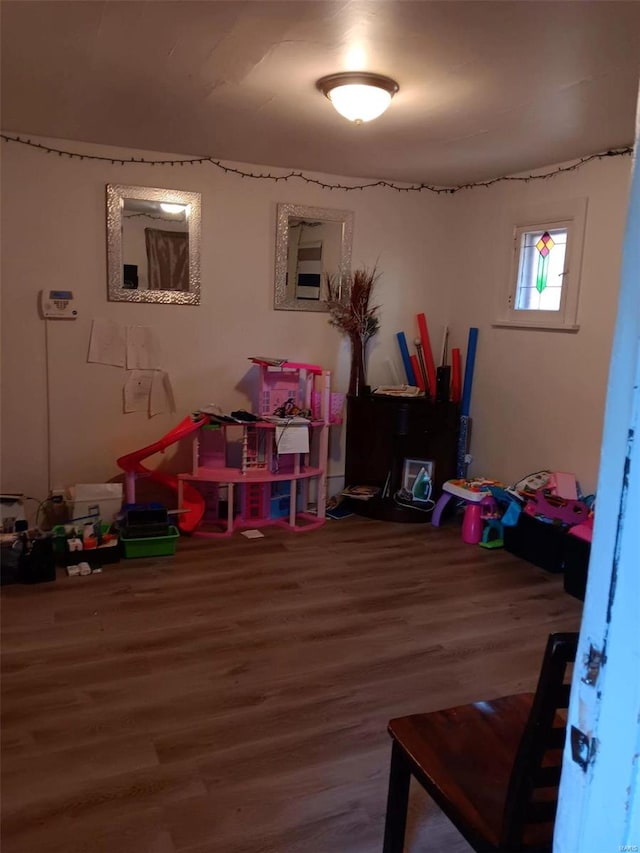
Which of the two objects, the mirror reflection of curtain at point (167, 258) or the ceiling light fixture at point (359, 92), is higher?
the ceiling light fixture at point (359, 92)

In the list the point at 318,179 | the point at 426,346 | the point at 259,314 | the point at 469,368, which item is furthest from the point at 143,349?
the point at 469,368

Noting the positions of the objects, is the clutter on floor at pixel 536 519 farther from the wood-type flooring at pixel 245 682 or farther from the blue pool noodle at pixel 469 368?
the blue pool noodle at pixel 469 368

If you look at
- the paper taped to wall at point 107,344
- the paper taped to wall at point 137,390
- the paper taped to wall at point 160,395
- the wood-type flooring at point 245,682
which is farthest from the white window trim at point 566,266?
the paper taped to wall at point 107,344

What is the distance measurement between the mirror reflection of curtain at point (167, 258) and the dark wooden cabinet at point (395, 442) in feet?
4.65

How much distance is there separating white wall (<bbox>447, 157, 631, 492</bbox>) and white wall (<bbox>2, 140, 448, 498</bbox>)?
1.17 ft

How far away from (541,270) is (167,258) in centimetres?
235

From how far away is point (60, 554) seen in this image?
3516 millimetres

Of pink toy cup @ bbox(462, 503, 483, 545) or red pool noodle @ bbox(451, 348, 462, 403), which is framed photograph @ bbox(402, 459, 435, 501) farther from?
red pool noodle @ bbox(451, 348, 462, 403)

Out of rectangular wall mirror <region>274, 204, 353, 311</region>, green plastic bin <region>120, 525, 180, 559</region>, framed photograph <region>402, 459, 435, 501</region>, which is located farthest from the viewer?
framed photograph <region>402, 459, 435, 501</region>

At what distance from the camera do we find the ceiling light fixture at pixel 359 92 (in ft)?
8.44

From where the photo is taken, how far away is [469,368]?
4637 millimetres

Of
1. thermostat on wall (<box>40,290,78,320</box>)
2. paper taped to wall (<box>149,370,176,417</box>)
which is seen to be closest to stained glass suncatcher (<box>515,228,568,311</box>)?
paper taped to wall (<box>149,370,176,417</box>)

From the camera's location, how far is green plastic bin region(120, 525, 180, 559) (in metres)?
3.59

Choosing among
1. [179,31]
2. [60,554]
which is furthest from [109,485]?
[179,31]
